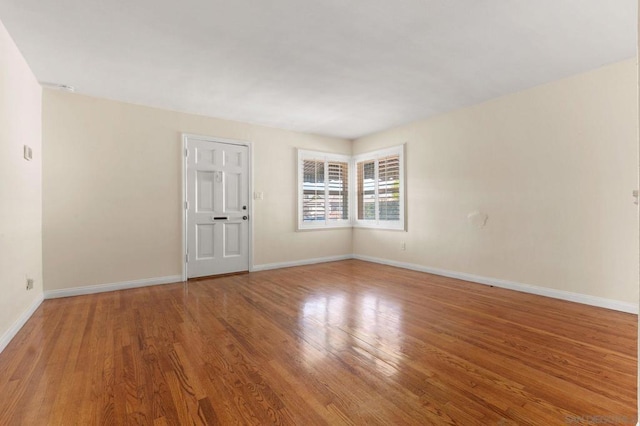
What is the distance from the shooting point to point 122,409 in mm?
1544

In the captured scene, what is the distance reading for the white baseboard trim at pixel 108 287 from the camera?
3.54 m

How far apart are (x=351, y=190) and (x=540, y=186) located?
132 inches

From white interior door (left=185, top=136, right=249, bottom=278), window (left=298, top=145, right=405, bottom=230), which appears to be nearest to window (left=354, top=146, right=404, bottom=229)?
window (left=298, top=145, right=405, bottom=230)

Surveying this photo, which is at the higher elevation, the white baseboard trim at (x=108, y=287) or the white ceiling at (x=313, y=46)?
the white ceiling at (x=313, y=46)

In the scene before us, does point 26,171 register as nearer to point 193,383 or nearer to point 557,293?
point 193,383

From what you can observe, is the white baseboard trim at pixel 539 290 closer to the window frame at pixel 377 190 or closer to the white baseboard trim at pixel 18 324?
the window frame at pixel 377 190

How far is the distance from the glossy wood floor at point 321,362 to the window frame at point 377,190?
202cm

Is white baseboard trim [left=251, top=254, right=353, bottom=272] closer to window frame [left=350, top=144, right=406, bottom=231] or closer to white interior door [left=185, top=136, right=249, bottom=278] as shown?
white interior door [left=185, top=136, right=249, bottom=278]

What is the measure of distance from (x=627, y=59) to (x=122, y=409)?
493cm

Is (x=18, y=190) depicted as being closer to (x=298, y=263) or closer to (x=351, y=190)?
(x=298, y=263)

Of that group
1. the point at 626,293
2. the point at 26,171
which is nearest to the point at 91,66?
the point at 26,171

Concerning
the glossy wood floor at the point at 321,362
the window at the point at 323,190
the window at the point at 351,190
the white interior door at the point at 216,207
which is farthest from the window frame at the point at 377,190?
the white interior door at the point at 216,207

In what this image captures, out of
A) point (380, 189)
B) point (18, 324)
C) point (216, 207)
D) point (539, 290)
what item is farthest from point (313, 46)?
point (539, 290)

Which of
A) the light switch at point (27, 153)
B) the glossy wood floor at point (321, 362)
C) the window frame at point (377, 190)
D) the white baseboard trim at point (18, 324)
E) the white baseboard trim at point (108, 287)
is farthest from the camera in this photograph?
the window frame at point (377, 190)
